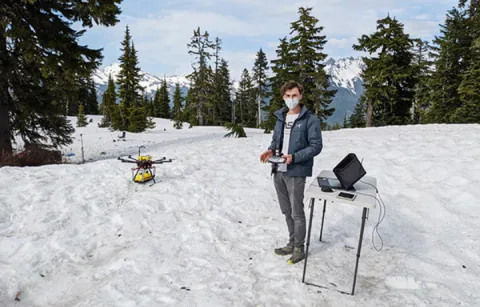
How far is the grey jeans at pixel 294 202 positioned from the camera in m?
4.17

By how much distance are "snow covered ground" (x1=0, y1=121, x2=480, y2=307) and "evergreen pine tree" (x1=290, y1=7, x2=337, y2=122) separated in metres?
22.1

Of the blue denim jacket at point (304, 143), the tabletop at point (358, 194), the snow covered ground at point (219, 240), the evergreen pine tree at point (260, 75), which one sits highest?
the evergreen pine tree at point (260, 75)

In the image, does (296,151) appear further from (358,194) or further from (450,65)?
(450,65)

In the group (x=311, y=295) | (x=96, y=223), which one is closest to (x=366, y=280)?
(x=311, y=295)

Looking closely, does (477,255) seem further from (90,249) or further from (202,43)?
(202,43)

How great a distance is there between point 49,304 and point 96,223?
220 centimetres

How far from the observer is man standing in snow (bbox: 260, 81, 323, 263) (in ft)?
13.1

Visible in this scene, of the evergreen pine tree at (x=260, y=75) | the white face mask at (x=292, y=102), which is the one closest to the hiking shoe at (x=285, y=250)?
the white face mask at (x=292, y=102)

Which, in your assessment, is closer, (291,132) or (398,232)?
(291,132)

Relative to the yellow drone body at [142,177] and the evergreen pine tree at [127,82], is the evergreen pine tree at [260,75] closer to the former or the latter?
the evergreen pine tree at [127,82]

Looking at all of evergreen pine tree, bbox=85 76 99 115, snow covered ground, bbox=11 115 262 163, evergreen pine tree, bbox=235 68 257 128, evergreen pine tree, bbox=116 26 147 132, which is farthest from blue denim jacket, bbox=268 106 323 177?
evergreen pine tree, bbox=85 76 99 115

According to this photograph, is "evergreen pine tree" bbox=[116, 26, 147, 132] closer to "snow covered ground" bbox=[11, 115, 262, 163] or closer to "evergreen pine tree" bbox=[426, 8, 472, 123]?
"snow covered ground" bbox=[11, 115, 262, 163]

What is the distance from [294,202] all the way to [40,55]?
10.1 m

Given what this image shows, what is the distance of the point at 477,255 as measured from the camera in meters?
4.60
